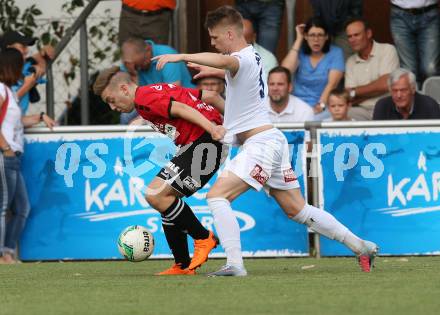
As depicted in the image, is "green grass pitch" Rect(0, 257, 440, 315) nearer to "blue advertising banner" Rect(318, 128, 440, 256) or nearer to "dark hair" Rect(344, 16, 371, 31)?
"blue advertising banner" Rect(318, 128, 440, 256)

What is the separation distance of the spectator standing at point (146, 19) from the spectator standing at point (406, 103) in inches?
127

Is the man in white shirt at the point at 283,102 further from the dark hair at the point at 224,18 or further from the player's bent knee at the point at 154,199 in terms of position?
the dark hair at the point at 224,18

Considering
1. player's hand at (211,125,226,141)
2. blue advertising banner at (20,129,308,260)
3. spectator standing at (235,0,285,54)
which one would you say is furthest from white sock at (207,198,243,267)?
spectator standing at (235,0,285,54)

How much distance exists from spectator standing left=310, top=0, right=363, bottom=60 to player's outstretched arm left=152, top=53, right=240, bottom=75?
18.6 ft

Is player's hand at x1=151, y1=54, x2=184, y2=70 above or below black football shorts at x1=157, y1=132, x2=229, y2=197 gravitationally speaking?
above

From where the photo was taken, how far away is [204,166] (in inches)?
366

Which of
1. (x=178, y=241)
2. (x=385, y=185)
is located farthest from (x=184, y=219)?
(x=385, y=185)

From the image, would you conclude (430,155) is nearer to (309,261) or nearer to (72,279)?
(309,261)

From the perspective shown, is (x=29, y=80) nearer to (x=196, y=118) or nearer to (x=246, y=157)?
(x=196, y=118)

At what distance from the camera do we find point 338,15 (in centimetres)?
1404

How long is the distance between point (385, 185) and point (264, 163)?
10.8 feet

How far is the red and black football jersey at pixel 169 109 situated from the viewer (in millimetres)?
9109

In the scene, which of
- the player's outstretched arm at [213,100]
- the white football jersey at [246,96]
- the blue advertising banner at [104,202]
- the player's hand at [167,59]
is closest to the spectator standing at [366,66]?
the blue advertising banner at [104,202]

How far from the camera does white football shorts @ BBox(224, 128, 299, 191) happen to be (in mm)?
8734
